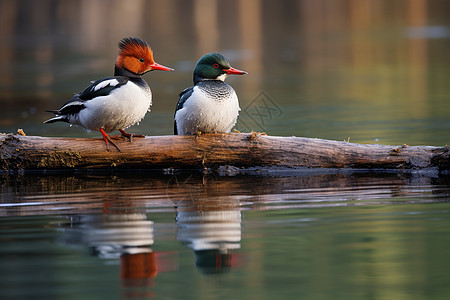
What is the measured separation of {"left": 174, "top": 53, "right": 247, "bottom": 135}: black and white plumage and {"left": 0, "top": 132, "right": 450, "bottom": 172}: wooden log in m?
0.16

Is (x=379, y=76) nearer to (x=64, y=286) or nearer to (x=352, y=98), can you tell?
(x=352, y=98)

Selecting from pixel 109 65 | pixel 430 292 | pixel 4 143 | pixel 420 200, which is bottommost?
pixel 430 292

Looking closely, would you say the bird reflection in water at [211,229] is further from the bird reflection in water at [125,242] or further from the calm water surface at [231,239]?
the bird reflection in water at [125,242]

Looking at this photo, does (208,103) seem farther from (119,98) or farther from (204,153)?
(119,98)

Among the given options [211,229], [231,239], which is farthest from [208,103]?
[231,239]

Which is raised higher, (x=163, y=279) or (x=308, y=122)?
(x=308, y=122)

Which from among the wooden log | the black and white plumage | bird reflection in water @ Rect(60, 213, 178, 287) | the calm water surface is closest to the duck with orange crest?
the wooden log

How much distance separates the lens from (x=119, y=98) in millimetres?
7820

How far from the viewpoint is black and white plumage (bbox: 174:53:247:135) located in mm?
7957

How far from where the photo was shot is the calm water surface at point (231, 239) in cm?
→ 440

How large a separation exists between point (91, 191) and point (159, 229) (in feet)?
6.54

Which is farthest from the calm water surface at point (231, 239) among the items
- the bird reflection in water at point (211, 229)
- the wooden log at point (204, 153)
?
the wooden log at point (204, 153)

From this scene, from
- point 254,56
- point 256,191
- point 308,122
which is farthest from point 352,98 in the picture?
point 254,56

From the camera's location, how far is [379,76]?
19.3 meters
